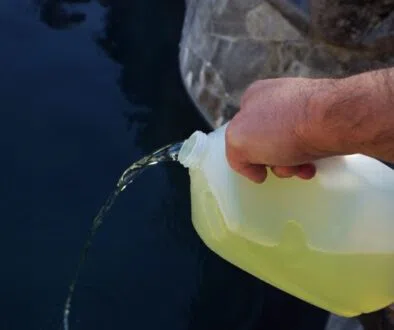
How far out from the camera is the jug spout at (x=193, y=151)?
1153 millimetres

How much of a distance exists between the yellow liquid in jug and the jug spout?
3cm

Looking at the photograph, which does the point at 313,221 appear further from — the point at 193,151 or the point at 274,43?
the point at 274,43

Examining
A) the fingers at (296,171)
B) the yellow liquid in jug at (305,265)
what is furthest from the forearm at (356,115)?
the yellow liquid in jug at (305,265)

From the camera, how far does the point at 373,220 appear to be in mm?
1098

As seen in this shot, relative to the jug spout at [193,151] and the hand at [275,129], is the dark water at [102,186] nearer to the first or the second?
the jug spout at [193,151]

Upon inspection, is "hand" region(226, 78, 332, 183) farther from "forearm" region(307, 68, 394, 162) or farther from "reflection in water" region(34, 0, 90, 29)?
"reflection in water" region(34, 0, 90, 29)

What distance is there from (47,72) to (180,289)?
3.55ft

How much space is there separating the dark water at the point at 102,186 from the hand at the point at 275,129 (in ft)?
3.48

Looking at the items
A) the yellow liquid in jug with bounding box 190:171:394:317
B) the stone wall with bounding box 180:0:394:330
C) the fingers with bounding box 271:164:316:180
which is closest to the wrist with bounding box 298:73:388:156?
the fingers with bounding box 271:164:316:180

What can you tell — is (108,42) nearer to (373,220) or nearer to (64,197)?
(64,197)

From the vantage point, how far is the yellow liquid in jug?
1.13m

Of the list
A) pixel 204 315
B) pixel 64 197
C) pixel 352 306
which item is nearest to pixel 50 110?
pixel 64 197

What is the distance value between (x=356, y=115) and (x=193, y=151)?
36 centimetres

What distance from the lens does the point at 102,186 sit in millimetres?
2301
